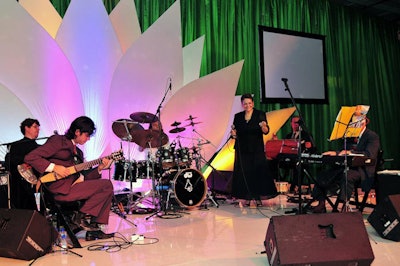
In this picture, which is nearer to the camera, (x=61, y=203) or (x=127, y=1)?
(x=61, y=203)

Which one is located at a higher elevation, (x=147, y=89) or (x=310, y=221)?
(x=147, y=89)

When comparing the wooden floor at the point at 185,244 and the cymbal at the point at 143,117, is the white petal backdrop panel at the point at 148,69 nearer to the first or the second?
the cymbal at the point at 143,117

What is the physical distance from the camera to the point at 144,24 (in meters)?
7.17

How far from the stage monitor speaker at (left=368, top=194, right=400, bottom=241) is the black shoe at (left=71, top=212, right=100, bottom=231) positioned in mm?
2600

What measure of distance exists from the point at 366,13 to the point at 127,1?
713 cm

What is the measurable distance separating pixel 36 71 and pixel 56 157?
8.02 feet

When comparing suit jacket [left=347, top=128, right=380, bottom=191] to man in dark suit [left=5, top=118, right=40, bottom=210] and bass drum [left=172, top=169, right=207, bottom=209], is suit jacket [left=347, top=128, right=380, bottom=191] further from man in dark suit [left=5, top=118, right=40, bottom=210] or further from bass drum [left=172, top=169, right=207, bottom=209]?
man in dark suit [left=5, top=118, right=40, bottom=210]

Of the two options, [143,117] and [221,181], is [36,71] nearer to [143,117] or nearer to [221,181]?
[143,117]

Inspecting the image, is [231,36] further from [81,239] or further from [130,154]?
[81,239]

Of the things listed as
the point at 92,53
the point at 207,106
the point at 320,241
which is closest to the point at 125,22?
the point at 92,53

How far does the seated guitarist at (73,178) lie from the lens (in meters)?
3.36

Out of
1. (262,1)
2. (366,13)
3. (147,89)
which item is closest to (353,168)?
(147,89)

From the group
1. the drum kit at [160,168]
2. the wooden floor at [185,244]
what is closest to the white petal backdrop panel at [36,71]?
the drum kit at [160,168]

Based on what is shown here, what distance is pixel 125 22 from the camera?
6473mm
